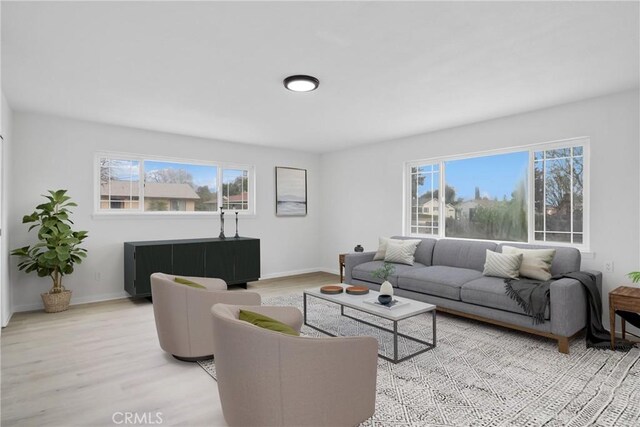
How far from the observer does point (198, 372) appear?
8.94 feet

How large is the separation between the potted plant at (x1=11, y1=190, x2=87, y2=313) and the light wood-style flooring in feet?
1.04

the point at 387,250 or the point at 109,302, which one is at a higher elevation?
the point at 387,250

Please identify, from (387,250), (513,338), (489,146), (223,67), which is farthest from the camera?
(387,250)

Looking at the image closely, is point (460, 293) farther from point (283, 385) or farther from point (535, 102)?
point (283, 385)

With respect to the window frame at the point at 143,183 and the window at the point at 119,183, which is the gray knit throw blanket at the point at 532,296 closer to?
the window frame at the point at 143,183

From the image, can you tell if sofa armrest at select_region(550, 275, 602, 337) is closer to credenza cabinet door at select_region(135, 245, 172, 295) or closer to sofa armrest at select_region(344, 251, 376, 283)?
sofa armrest at select_region(344, 251, 376, 283)

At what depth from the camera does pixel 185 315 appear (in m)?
2.78

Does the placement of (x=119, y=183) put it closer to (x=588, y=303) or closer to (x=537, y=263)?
(x=537, y=263)

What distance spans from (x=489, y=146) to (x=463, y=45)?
8.08 ft

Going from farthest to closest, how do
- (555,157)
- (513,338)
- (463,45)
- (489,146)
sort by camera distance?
1. (489,146)
2. (555,157)
3. (513,338)
4. (463,45)

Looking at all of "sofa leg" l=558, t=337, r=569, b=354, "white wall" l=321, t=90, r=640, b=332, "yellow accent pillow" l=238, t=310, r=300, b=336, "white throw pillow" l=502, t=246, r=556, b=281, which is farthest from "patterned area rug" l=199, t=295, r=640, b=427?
"white wall" l=321, t=90, r=640, b=332

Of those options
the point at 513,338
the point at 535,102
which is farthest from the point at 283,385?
the point at 535,102

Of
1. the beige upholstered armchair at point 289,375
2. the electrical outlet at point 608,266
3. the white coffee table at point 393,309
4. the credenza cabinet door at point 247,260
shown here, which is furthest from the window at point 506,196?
the beige upholstered armchair at point 289,375
